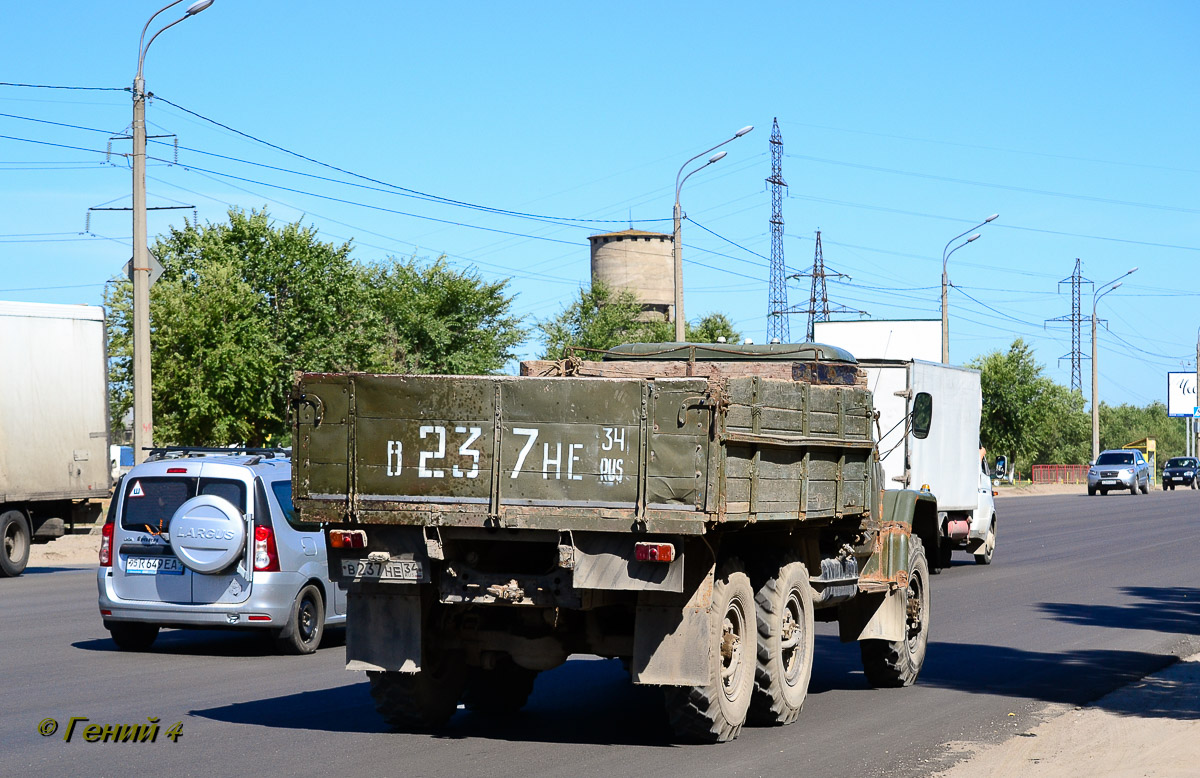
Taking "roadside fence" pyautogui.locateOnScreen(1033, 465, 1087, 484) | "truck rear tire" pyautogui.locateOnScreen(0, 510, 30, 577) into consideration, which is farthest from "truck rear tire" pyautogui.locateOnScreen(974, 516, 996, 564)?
"roadside fence" pyautogui.locateOnScreen(1033, 465, 1087, 484)

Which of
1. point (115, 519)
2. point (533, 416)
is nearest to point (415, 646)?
point (533, 416)

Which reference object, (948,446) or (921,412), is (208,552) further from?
(948,446)

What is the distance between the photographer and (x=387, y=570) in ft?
27.5

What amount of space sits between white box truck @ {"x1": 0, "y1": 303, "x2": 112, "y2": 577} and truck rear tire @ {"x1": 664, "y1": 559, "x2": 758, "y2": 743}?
16024mm

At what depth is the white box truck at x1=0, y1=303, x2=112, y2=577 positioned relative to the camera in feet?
71.7

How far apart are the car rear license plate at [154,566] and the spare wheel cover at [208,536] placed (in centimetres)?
16

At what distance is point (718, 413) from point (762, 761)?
81.1 inches

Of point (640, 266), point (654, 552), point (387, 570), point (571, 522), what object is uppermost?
point (640, 266)

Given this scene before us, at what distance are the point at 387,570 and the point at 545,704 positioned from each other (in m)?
2.46

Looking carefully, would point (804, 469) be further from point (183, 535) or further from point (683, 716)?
point (183, 535)

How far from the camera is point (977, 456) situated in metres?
22.3

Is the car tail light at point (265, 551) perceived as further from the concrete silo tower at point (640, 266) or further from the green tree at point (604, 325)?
the concrete silo tower at point (640, 266)

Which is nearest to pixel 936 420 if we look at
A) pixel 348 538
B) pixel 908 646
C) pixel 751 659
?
pixel 908 646

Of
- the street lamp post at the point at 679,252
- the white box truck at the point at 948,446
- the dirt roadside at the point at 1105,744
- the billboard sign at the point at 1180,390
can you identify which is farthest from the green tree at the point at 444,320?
the billboard sign at the point at 1180,390
